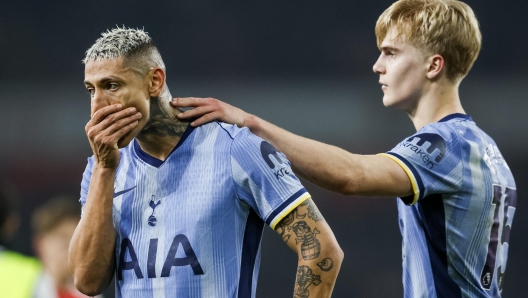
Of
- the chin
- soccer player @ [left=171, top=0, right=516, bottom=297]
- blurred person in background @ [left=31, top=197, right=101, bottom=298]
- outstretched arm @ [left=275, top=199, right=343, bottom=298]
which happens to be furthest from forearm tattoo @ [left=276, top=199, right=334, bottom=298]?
blurred person in background @ [left=31, top=197, right=101, bottom=298]

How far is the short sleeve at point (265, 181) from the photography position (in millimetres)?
2518

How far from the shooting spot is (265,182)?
2.53 metres

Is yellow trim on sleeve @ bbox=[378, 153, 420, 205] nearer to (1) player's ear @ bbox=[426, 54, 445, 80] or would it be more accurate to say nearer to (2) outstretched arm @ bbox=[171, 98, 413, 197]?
(2) outstretched arm @ bbox=[171, 98, 413, 197]

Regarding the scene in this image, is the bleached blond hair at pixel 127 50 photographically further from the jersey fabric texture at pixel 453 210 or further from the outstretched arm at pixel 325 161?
the jersey fabric texture at pixel 453 210

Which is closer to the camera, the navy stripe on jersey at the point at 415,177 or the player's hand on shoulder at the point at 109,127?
the player's hand on shoulder at the point at 109,127

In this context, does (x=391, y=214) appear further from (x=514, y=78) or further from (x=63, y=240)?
(x=63, y=240)

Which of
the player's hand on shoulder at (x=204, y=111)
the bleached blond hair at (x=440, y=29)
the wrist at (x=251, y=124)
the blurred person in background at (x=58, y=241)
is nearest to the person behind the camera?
the player's hand on shoulder at (x=204, y=111)

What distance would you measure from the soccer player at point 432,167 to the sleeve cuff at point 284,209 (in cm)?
24

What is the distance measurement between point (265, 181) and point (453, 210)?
31.5 inches

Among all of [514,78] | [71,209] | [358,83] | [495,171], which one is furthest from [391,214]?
[495,171]

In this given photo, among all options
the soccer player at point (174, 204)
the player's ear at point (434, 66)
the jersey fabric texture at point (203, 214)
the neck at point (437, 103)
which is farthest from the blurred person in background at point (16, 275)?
the player's ear at point (434, 66)

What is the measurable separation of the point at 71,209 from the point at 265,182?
2.88m

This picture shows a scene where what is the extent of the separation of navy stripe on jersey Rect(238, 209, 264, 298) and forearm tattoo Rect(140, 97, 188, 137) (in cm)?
46

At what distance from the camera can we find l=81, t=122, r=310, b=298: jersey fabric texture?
2525 mm
